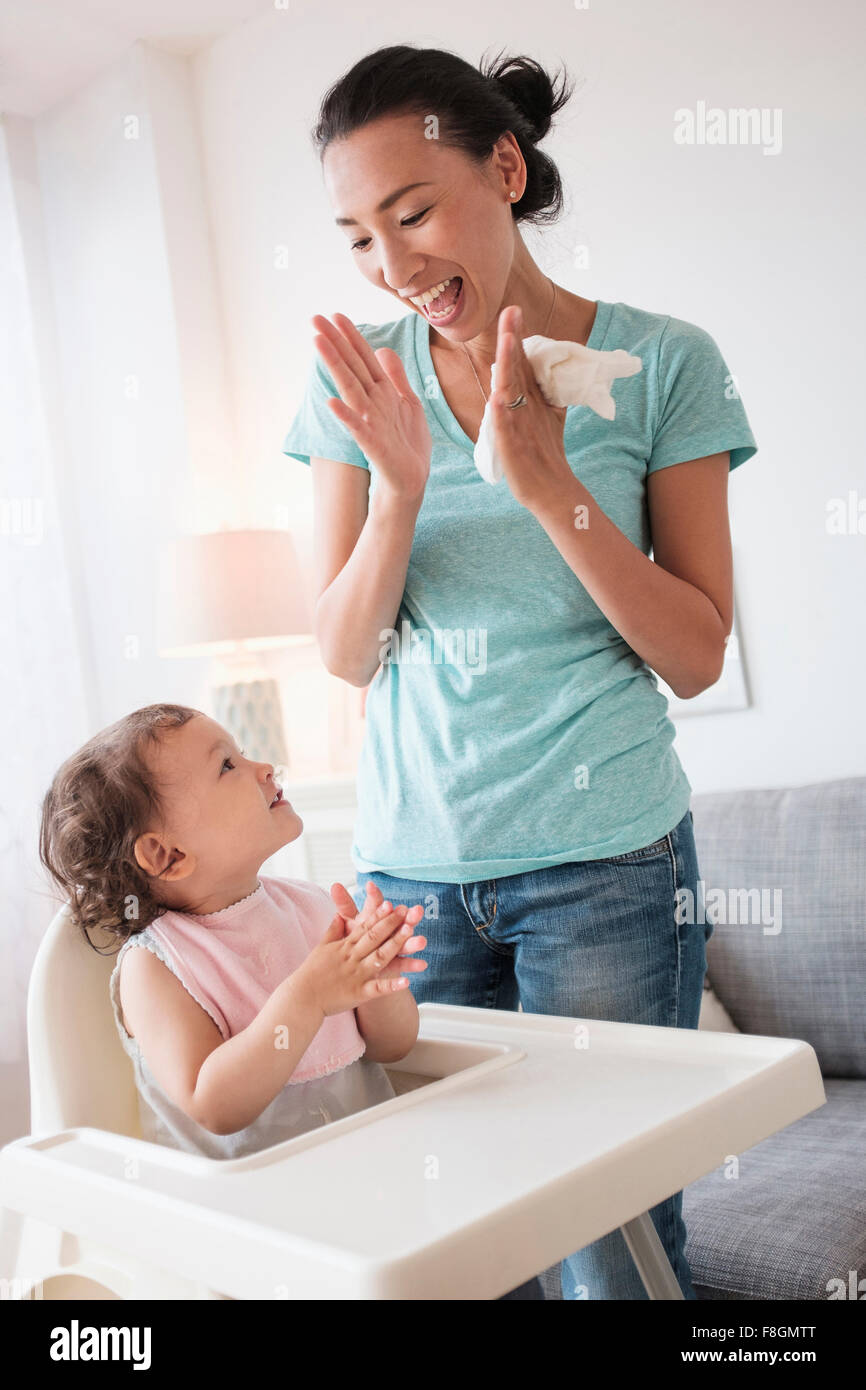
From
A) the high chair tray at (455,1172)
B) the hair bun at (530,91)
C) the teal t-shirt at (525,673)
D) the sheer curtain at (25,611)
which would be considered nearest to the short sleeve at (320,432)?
the teal t-shirt at (525,673)

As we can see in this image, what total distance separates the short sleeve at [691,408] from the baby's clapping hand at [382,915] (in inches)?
18.9

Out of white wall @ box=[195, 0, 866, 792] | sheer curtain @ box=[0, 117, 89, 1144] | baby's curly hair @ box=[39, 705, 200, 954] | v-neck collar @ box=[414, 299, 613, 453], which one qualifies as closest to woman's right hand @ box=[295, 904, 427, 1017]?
baby's curly hair @ box=[39, 705, 200, 954]

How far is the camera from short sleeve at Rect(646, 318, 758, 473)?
1.07 metres

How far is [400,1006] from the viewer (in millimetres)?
947

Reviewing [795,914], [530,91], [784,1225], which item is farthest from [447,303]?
[795,914]

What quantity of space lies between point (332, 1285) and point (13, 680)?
260cm

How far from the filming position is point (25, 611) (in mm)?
3012

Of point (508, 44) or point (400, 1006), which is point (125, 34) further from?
point (400, 1006)

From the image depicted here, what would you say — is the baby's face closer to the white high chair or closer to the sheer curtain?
the white high chair

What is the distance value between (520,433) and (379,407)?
127 mm

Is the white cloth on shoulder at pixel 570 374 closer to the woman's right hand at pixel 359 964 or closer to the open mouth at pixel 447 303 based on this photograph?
the open mouth at pixel 447 303

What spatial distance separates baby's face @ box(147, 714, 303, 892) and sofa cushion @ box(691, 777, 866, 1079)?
3.67 ft

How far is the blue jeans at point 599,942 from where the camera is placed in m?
0.97

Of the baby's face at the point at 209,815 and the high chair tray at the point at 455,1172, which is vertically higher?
the baby's face at the point at 209,815
